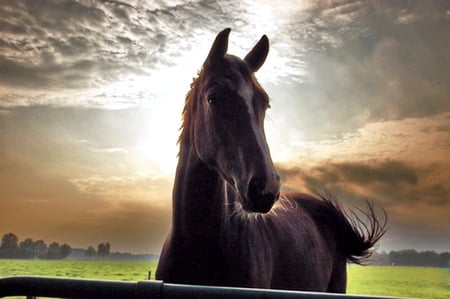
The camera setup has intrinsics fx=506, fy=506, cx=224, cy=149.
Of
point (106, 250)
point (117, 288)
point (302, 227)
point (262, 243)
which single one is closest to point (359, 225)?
point (302, 227)

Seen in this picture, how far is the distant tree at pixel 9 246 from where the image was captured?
70.9 metres

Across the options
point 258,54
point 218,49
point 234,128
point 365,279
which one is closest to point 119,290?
point 234,128

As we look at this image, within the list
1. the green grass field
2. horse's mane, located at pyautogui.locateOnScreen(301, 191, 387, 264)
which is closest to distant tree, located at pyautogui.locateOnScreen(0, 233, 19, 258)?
the green grass field

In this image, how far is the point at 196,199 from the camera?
8.52ft

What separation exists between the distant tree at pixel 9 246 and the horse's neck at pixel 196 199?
75324 millimetres

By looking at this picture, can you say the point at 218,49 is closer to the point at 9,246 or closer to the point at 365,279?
the point at 365,279

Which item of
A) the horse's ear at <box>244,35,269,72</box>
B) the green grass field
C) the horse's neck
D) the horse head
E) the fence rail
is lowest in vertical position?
the green grass field

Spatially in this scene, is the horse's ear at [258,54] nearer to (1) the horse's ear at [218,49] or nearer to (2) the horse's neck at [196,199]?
(1) the horse's ear at [218,49]

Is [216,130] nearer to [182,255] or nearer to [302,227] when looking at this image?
[182,255]

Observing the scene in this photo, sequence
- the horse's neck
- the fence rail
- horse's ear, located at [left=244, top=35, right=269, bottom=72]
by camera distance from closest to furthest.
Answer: the fence rail
the horse's neck
horse's ear, located at [left=244, top=35, right=269, bottom=72]

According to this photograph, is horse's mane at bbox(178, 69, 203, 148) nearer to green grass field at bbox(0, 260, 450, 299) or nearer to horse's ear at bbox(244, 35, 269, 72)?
horse's ear at bbox(244, 35, 269, 72)

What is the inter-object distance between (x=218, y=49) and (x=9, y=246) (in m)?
78.0

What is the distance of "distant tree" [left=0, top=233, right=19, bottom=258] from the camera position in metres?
70.9

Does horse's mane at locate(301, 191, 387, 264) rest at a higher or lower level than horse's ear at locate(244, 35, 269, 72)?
lower
